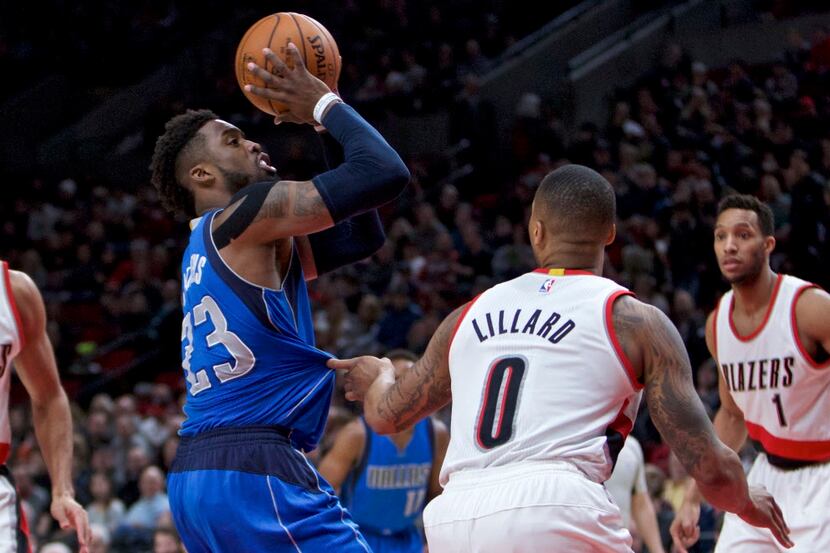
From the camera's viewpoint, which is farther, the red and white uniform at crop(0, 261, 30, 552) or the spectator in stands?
the spectator in stands

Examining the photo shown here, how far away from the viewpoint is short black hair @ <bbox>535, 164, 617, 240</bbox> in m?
3.73

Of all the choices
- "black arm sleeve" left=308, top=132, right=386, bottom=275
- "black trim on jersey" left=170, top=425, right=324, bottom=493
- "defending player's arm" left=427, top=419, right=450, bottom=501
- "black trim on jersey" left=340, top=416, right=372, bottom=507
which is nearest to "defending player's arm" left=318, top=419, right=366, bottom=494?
"black trim on jersey" left=340, top=416, right=372, bottom=507

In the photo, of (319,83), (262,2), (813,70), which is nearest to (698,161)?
(813,70)

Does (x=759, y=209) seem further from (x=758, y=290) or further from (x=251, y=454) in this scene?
(x=251, y=454)

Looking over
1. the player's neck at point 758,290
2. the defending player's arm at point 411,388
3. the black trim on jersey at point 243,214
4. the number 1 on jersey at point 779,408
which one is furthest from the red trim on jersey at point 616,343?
the player's neck at point 758,290

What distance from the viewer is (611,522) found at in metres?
3.48

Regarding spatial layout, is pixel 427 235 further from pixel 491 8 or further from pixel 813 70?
pixel 491 8

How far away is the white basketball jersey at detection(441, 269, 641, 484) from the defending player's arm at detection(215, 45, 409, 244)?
0.60m

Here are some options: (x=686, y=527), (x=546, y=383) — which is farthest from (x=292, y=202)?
(x=686, y=527)

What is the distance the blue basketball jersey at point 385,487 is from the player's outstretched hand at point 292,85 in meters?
3.44

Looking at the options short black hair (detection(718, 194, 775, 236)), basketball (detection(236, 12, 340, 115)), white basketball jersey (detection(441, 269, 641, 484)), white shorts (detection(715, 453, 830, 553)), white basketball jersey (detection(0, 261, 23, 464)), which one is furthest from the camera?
short black hair (detection(718, 194, 775, 236))

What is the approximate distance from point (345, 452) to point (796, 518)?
8.91 feet

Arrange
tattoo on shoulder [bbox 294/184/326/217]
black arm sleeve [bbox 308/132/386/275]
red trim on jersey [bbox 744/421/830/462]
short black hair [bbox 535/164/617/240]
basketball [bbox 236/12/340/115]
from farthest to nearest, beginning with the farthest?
1. red trim on jersey [bbox 744/421/830/462]
2. black arm sleeve [bbox 308/132/386/275]
3. basketball [bbox 236/12/340/115]
4. tattoo on shoulder [bbox 294/184/326/217]
5. short black hair [bbox 535/164/617/240]

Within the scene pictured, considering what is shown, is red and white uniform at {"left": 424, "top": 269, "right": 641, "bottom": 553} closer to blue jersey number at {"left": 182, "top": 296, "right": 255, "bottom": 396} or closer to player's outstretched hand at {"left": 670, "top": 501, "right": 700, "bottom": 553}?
blue jersey number at {"left": 182, "top": 296, "right": 255, "bottom": 396}
